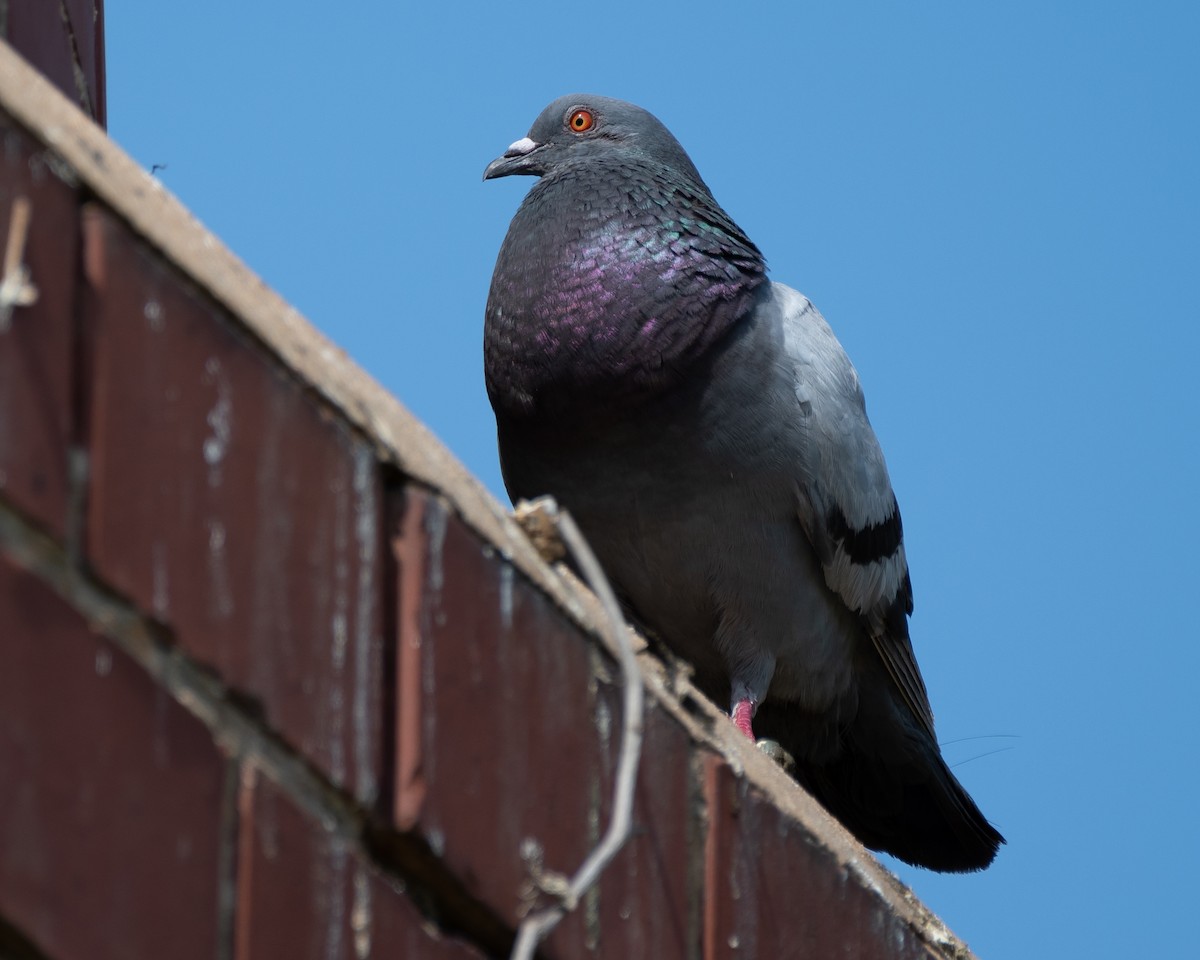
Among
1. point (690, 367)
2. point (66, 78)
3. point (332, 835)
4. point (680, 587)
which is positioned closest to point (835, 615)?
point (680, 587)

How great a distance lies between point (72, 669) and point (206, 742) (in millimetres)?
157

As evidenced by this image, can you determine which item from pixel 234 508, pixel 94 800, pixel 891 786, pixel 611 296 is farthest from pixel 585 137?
pixel 94 800

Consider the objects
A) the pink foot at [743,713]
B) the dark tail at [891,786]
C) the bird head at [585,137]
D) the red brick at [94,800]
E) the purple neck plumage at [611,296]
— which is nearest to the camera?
the red brick at [94,800]

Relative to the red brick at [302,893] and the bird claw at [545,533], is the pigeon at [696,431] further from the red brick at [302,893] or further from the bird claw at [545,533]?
the red brick at [302,893]

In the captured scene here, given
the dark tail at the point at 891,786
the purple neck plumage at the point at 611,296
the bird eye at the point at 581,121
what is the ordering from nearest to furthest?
1. the purple neck plumage at the point at 611,296
2. the dark tail at the point at 891,786
3. the bird eye at the point at 581,121

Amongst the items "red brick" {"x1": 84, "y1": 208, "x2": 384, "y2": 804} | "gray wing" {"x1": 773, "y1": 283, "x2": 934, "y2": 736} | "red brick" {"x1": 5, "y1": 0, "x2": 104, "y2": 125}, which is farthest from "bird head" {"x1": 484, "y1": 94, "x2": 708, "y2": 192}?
"red brick" {"x1": 84, "y1": 208, "x2": 384, "y2": 804}

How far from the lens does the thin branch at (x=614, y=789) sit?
191 cm

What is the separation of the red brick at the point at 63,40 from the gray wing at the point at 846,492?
85.8 inches

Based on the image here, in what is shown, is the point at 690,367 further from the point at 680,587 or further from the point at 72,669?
the point at 72,669

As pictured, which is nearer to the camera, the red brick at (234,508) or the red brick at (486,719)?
the red brick at (234,508)

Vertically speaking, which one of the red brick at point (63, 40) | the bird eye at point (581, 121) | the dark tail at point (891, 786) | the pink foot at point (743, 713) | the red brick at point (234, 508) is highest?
the red brick at point (63, 40)

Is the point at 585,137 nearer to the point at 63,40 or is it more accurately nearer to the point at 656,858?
the point at 63,40

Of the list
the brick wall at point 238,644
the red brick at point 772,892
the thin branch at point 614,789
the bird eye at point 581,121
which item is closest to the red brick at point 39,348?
the brick wall at point 238,644

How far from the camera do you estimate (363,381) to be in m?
2.10
